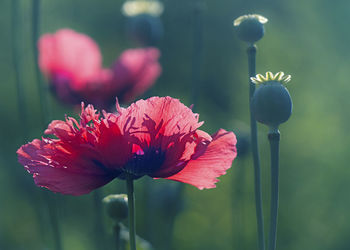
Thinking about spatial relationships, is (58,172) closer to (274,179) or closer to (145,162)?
(145,162)

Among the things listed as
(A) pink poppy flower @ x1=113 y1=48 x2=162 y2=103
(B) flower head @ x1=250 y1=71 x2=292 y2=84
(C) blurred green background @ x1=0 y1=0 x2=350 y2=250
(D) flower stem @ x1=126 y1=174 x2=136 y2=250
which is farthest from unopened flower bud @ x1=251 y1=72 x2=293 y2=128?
(A) pink poppy flower @ x1=113 y1=48 x2=162 y2=103

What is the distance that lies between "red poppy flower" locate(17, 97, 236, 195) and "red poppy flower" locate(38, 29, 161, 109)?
2.27ft

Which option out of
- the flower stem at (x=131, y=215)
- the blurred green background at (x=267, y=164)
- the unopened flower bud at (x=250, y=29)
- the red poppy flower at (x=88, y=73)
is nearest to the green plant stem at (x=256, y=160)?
the unopened flower bud at (x=250, y=29)

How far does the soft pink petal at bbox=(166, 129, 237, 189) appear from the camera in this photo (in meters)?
0.52

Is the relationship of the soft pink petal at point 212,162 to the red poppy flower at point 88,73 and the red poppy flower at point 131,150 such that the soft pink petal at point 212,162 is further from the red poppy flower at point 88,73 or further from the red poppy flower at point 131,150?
the red poppy flower at point 88,73

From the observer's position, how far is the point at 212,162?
0.52 metres

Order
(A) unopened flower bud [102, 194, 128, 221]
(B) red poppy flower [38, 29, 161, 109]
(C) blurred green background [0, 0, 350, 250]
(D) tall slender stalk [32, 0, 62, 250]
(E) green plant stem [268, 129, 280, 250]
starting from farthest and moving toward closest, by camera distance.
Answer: (C) blurred green background [0, 0, 350, 250] → (B) red poppy flower [38, 29, 161, 109] → (D) tall slender stalk [32, 0, 62, 250] → (A) unopened flower bud [102, 194, 128, 221] → (E) green plant stem [268, 129, 280, 250]

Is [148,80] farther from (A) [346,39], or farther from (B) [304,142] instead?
(A) [346,39]

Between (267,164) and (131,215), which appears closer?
(131,215)

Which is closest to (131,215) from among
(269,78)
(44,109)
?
(269,78)

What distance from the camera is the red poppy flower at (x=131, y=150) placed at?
51cm

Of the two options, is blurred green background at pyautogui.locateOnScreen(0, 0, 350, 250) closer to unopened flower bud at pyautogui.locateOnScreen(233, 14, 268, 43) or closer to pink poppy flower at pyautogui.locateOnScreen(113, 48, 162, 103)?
pink poppy flower at pyautogui.locateOnScreen(113, 48, 162, 103)

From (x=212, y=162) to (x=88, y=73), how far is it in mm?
856

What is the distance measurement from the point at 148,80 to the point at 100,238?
409 mm
